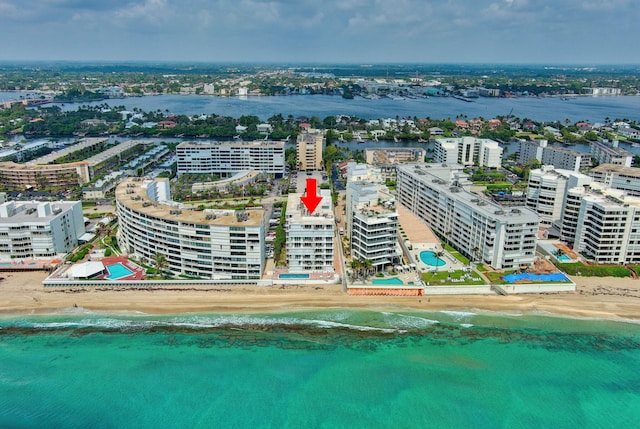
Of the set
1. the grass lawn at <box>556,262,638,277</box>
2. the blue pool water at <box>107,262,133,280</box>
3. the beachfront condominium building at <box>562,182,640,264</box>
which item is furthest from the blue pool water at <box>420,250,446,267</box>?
the blue pool water at <box>107,262,133,280</box>

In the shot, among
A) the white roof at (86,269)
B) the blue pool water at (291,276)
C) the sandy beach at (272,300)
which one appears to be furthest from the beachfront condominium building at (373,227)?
the white roof at (86,269)

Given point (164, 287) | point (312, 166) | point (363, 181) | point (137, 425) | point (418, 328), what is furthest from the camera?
point (312, 166)

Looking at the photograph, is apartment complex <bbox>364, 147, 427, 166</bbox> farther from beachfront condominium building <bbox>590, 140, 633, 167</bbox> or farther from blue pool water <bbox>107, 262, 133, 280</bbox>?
blue pool water <bbox>107, 262, 133, 280</bbox>

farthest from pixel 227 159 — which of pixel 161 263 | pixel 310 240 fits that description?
pixel 310 240

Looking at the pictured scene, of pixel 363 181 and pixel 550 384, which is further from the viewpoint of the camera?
pixel 363 181

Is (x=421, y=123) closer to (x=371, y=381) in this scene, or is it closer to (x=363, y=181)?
(x=363, y=181)

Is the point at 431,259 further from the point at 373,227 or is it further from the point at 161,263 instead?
the point at 161,263

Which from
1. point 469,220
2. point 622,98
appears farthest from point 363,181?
point 622,98
